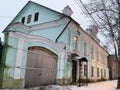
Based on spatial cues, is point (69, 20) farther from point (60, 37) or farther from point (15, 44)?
point (15, 44)

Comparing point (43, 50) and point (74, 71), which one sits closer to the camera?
point (43, 50)

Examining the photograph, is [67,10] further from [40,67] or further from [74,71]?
[40,67]

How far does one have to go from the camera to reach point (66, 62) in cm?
1310

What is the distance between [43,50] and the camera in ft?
35.7

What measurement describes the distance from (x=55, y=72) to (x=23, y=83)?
339 cm

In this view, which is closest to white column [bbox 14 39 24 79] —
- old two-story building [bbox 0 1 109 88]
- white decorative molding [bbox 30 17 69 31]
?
old two-story building [bbox 0 1 109 88]

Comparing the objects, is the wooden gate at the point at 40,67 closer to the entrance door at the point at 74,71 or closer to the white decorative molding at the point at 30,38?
the white decorative molding at the point at 30,38

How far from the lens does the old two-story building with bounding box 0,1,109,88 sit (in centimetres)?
852

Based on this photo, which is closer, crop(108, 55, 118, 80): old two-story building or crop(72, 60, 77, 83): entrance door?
crop(72, 60, 77, 83): entrance door

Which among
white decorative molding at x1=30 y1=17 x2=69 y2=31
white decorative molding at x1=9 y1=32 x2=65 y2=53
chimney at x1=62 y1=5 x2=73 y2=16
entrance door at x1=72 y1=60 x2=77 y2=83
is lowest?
entrance door at x1=72 y1=60 x2=77 y2=83

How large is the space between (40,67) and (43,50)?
3.87 feet

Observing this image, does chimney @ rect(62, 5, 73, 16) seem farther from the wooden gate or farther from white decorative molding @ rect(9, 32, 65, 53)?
the wooden gate

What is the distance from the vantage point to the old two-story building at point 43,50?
8.52 meters

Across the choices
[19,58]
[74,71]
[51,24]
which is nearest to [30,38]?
[19,58]
